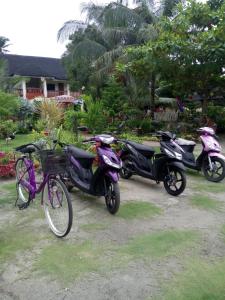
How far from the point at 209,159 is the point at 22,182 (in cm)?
343

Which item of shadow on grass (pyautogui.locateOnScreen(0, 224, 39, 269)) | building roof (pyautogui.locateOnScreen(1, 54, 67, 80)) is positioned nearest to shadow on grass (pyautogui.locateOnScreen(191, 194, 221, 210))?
shadow on grass (pyautogui.locateOnScreen(0, 224, 39, 269))

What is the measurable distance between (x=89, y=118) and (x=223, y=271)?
6.74m

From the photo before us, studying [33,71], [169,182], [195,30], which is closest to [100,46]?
[195,30]

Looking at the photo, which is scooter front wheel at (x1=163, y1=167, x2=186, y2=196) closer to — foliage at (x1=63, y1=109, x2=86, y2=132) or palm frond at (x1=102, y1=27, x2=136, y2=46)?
foliage at (x1=63, y1=109, x2=86, y2=132)

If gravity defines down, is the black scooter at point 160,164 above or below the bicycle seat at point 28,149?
below

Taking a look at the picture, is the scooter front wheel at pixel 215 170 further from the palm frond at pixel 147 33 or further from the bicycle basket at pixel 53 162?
the palm frond at pixel 147 33

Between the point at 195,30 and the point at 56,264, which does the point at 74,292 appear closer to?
the point at 56,264

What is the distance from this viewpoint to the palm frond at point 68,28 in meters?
20.0

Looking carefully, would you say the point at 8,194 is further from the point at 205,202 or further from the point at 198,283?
the point at 198,283

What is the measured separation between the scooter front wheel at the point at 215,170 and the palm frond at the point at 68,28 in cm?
1600

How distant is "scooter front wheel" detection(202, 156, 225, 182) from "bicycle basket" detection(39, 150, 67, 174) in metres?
3.45

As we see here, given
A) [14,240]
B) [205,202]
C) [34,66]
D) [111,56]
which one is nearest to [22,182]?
[14,240]

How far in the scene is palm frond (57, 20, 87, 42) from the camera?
20.0 meters

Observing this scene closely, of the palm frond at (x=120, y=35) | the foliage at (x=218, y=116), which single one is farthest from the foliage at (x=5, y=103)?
the foliage at (x=218, y=116)
